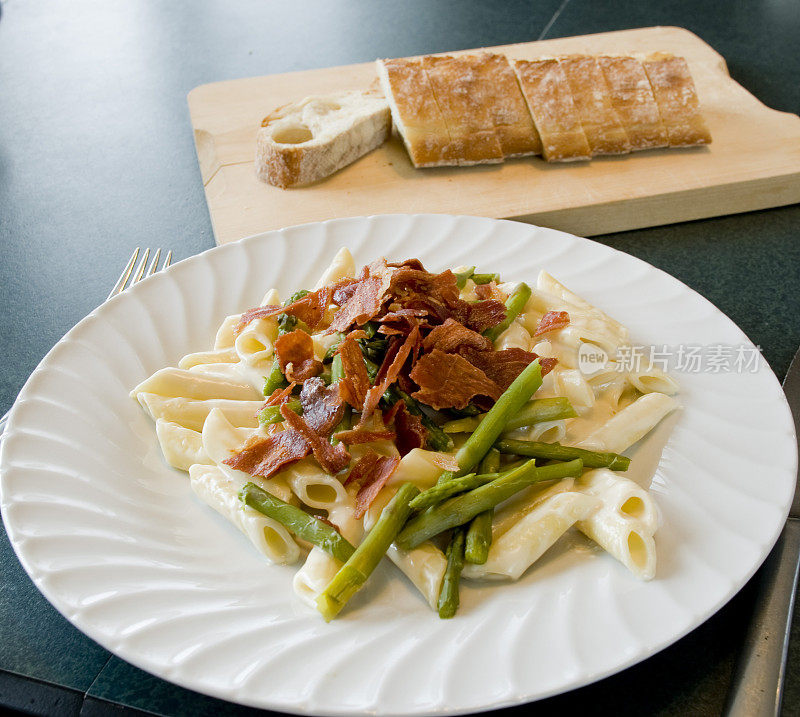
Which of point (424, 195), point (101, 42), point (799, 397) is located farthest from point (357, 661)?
point (101, 42)

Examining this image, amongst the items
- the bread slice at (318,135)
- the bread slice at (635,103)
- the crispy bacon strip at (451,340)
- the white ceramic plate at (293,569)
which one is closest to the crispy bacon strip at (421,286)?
the crispy bacon strip at (451,340)

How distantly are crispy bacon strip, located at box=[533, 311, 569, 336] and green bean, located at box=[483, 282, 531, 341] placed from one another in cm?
9

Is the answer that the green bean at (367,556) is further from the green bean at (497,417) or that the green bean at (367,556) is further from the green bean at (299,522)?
the green bean at (497,417)

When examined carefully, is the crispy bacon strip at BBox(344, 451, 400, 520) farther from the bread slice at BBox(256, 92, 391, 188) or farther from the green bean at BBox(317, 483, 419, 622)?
the bread slice at BBox(256, 92, 391, 188)

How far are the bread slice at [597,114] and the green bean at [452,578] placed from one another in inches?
94.7

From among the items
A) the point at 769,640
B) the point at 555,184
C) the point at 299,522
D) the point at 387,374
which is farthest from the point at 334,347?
the point at 555,184

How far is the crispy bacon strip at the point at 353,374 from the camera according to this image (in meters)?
2.01

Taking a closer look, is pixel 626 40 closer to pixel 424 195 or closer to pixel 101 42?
pixel 424 195

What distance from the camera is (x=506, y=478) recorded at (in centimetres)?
183

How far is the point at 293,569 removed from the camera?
5.97 feet

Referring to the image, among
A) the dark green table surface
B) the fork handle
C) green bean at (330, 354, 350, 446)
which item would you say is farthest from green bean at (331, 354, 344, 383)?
the fork handle

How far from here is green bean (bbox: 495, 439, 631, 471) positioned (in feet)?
6.48

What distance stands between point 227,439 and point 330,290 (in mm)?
615

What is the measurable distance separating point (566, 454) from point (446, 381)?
36cm
